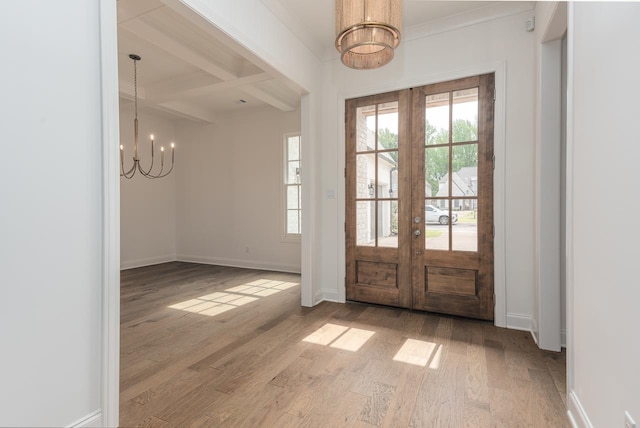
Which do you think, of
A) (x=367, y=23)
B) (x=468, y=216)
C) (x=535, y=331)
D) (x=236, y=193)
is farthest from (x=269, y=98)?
(x=535, y=331)

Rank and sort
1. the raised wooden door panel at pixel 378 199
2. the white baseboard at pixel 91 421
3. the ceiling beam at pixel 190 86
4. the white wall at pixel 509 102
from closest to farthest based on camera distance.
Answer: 1. the white baseboard at pixel 91 421
2. the white wall at pixel 509 102
3. the raised wooden door panel at pixel 378 199
4. the ceiling beam at pixel 190 86

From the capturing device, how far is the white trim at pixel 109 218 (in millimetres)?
1500

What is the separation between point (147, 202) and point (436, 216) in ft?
18.4

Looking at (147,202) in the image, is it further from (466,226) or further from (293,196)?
(466,226)

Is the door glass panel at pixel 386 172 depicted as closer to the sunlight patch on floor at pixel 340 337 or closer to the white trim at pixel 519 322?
the sunlight patch on floor at pixel 340 337

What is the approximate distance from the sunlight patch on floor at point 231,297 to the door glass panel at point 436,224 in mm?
2258

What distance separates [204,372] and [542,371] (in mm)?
2407

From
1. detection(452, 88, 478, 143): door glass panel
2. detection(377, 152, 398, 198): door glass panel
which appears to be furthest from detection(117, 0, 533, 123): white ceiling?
detection(377, 152, 398, 198): door glass panel

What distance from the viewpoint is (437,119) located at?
3279 mm

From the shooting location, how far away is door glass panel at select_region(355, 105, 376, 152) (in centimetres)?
361

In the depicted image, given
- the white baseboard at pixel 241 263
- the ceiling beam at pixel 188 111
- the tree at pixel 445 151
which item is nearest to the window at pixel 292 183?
the white baseboard at pixel 241 263

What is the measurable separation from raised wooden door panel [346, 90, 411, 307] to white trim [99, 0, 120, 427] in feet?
8.50

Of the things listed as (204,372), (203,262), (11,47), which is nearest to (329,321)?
(204,372)

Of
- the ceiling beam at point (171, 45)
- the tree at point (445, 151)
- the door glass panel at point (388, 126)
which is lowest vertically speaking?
the tree at point (445, 151)
